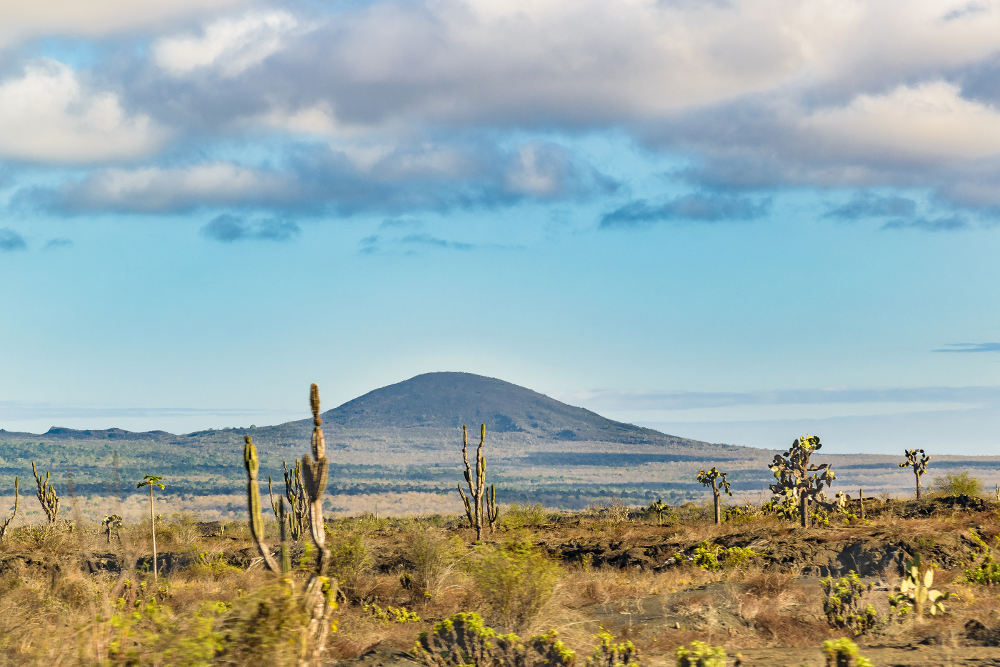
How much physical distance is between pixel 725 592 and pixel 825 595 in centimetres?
290

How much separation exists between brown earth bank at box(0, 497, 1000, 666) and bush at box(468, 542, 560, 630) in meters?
0.03

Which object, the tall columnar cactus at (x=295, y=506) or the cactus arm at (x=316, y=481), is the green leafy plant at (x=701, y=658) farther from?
the tall columnar cactus at (x=295, y=506)

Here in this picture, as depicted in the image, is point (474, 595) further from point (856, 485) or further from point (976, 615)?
point (856, 485)

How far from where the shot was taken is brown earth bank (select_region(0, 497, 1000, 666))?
12.0 meters

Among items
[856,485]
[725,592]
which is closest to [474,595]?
[725,592]

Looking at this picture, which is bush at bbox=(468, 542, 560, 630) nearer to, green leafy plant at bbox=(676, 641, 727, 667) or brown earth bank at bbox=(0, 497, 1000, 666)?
brown earth bank at bbox=(0, 497, 1000, 666)

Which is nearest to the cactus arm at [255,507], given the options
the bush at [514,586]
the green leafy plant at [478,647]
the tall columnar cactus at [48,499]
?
the green leafy plant at [478,647]

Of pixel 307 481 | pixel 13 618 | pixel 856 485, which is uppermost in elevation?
pixel 307 481

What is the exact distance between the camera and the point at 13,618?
15.4 metres

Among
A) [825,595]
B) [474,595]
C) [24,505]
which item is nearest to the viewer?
[825,595]

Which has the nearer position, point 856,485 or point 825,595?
point 825,595

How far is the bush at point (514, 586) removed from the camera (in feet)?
61.7

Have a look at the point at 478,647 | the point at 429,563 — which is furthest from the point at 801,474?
the point at 478,647

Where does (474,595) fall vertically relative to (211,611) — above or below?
below
